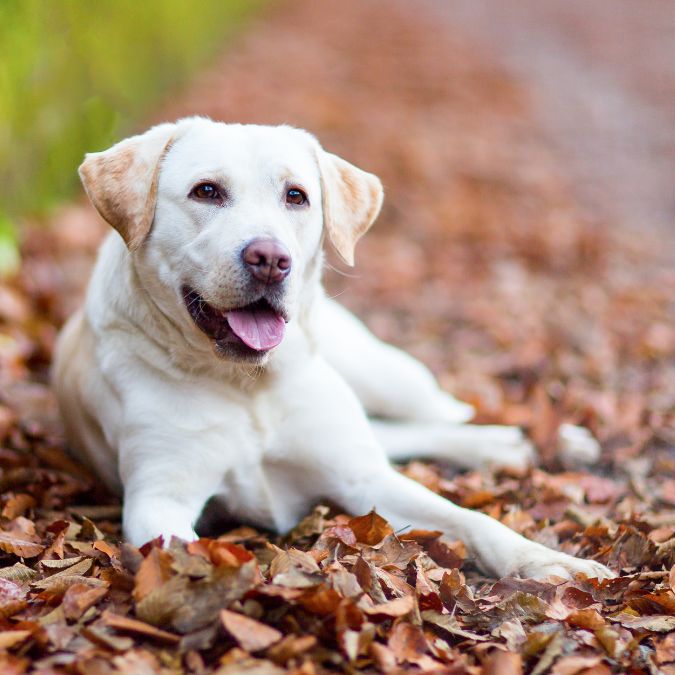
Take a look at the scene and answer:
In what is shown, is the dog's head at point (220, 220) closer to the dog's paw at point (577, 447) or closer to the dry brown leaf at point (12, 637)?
the dry brown leaf at point (12, 637)

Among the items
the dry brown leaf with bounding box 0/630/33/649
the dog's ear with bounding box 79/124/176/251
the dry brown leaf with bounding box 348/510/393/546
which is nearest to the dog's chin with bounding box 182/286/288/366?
the dog's ear with bounding box 79/124/176/251

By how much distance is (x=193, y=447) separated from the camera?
317 centimetres

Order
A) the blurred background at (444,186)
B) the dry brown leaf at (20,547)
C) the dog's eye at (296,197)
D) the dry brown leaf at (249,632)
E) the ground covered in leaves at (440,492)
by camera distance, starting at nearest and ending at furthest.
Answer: the dry brown leaf at (249,632) → the ground covered in leaves at (440,492) → the dry brown leaf at (20,547) → the dog's eye at (296,197) → the blurred background at (444,186)

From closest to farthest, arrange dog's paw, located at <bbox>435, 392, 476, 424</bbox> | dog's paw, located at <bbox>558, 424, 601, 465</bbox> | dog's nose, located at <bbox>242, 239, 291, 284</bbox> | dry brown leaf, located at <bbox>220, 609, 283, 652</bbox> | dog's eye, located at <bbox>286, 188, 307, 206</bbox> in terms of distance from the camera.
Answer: dry brown leaf, located at <bbox>220, 609, 283, 652</bbox>, dog's nose, located at <bbox>242, 239, 291, 284</bbox>, dog's eye, located at <bbox>286, 188, 307, 206</bbox>, dog's paw, located at <bbox>558, 424, 601, 465</bbox>, dog's paw, located at <bbox>435, 392, 476, 424</bbox>

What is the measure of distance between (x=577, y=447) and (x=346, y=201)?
5.37ft

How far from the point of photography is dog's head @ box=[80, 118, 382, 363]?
2980mm

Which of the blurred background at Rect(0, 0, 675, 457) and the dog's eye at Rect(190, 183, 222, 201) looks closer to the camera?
the dog's eye at Rect(190, 183, 222, 201)

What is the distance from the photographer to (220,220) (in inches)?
120

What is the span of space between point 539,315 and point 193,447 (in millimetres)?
3893

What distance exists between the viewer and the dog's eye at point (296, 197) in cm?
325

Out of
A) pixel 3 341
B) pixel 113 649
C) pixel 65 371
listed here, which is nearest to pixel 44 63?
pixel 3 341

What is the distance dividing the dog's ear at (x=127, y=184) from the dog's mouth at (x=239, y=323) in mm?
281

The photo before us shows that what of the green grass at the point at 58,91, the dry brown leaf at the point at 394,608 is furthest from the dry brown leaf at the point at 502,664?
the green grass at the point at 58,91

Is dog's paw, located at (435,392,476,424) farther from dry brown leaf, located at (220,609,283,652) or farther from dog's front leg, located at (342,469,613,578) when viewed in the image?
→ dry brown leaf, located at (220,609,283,652)
